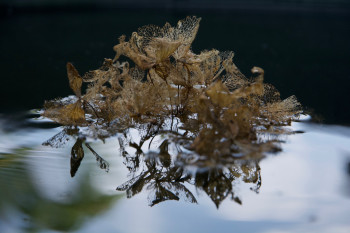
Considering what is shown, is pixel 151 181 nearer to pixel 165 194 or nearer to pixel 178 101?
pixel 165 194

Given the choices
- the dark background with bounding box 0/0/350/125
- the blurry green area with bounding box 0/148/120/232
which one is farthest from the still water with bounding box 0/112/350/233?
the dark background with bounding box 0/0/350/125

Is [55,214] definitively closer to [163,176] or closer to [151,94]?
[163,176]

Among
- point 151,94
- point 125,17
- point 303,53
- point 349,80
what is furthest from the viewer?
point 125,17

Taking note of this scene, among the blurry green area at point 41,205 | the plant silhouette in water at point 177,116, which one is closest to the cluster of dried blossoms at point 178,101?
the plant silhouette in water at point 177,116

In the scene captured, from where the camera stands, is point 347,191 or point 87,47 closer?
point 347,191

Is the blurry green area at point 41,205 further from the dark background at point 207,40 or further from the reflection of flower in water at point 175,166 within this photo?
the dark background at point 207,40

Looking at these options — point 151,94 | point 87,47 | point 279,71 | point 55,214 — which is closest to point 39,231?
point 55,214

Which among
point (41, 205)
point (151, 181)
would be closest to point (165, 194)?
Result: point (151, 181)
